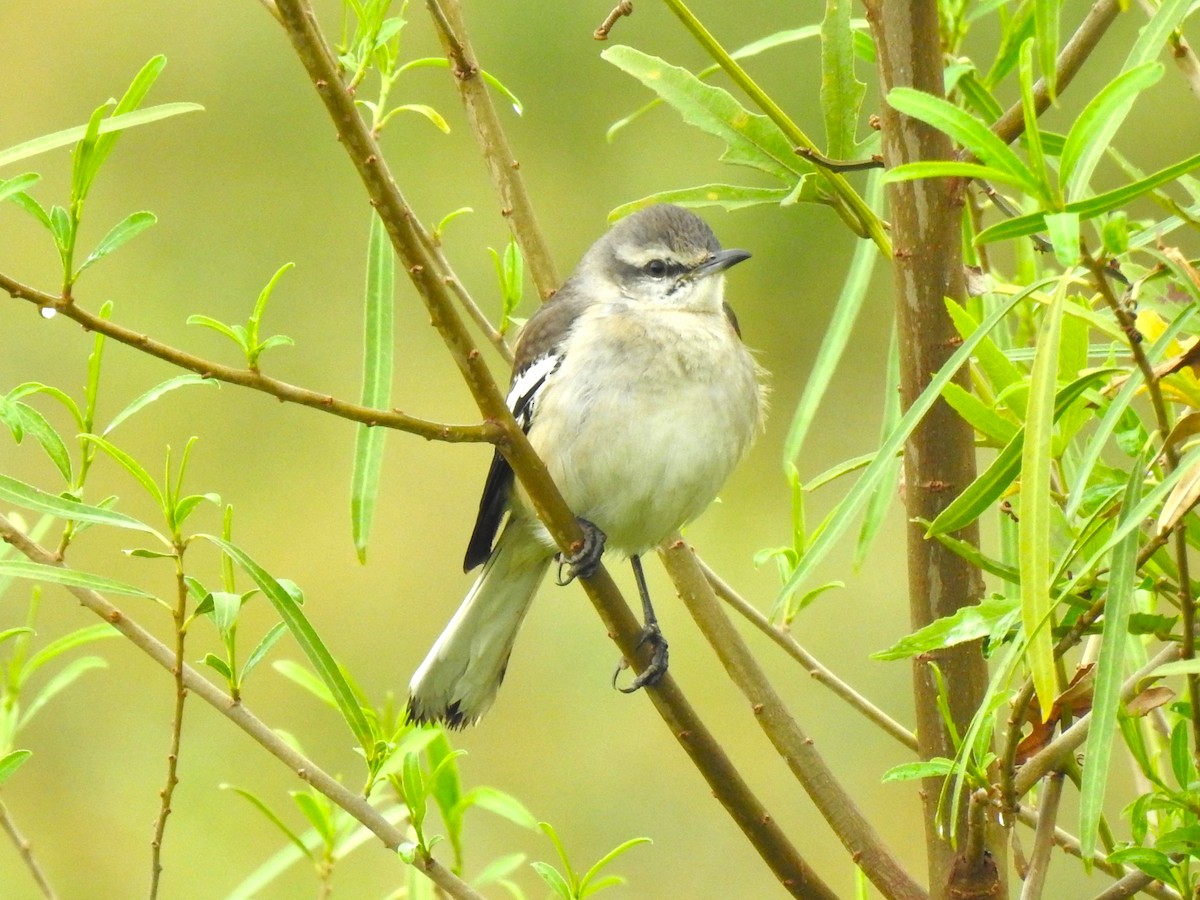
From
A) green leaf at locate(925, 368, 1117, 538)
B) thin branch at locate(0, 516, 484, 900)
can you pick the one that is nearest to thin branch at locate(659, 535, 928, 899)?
thin branch at locate(0, 516, 484, 900)

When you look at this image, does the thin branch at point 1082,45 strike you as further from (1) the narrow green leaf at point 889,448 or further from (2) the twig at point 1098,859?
(2) the twig at point 1098,859

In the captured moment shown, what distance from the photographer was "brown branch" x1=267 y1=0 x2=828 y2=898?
4.57ft

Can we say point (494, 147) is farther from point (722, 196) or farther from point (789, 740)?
point (789, 740)

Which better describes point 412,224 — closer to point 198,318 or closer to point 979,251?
point 198,318

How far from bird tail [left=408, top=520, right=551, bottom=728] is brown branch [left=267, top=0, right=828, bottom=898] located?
0.78m

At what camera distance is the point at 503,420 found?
5.48 feet

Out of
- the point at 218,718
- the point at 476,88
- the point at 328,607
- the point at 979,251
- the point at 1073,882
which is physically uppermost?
the point at 476,88

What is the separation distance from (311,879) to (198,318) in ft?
15.4

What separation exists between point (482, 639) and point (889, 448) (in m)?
1.79

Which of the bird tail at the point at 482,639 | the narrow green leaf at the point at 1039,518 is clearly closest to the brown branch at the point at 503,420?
the narrow green leaf at the point at 1039,518

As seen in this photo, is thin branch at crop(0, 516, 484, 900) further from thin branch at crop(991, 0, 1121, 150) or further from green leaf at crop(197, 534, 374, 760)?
thin branch at crop(991, 0, 1121, 150)

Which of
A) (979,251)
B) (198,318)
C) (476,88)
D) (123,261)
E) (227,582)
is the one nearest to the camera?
(198,318)

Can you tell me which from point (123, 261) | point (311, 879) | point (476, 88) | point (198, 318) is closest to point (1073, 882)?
point (311, 879)

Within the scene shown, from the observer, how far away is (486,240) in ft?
22.0
